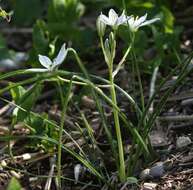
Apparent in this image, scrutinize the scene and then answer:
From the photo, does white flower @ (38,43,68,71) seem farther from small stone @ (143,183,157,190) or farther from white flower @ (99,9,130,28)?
small stone @ (143,183,157,190)

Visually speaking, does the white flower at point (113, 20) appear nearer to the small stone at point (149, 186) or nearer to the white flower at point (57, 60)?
the white flower at point (57, 60)

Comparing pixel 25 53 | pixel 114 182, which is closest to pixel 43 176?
pixel 114 182

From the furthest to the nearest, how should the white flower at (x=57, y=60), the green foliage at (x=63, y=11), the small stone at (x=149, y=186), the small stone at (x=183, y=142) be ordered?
the green foliage at (x=63, y=11) < the small stone at (x=183, y=142) < the small stone at (x=149, y=186) < the white flower at (x=57, y=60)

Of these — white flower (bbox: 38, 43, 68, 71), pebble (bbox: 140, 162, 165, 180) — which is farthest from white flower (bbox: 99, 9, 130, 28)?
pebble (bbox: 140, 162, 165, 180)

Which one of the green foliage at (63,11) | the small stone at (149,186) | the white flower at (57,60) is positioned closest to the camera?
the white flower at (57,60)

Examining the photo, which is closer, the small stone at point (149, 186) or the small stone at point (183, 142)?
the small stone at point (149, 186)

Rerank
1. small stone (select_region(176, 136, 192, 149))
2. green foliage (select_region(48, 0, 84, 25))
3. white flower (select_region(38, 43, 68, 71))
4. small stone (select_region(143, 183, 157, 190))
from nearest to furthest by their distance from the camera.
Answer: white flower (select_region(38, 43, 68, 71)) → small stone (select_region(143, 183, 157, 190)) → small stone (select_region(176, 136, 192, 149)) → green foliage (select_region(48, 0, 84, 25))

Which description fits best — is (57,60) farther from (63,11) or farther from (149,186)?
(63,11)

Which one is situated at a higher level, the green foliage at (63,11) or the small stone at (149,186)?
the green foliage at (63,11)

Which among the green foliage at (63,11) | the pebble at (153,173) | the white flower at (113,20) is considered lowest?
the pebble at (153,173)

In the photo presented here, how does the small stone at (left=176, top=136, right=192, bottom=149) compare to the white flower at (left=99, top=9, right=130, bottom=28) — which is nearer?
the white flower at (left=99, top=9, right=130, bottom=28)

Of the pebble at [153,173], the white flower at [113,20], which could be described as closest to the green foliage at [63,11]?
the white flower at [113,20]
